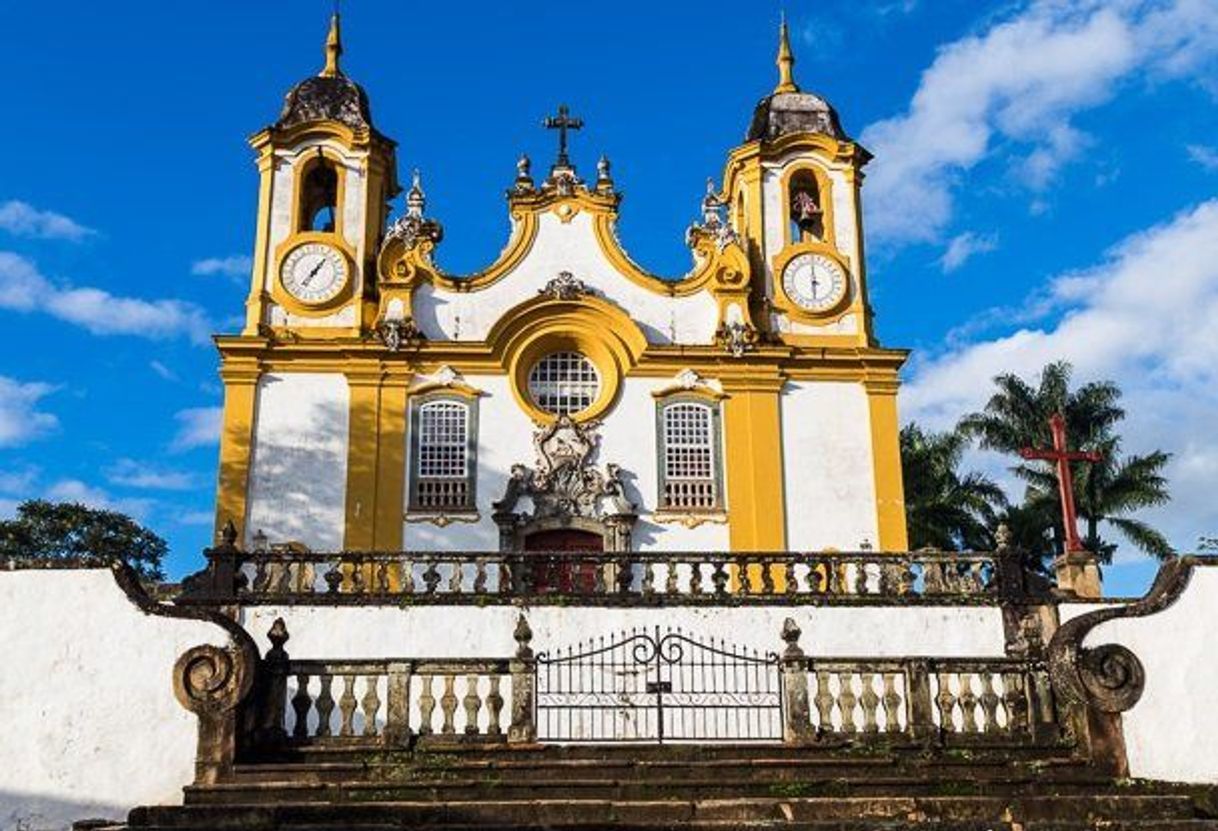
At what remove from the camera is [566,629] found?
49.1ft

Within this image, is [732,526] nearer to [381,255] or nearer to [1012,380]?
[381,255]

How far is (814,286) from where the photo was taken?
74.8 feet

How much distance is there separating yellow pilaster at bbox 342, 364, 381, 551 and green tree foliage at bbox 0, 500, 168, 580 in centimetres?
1411

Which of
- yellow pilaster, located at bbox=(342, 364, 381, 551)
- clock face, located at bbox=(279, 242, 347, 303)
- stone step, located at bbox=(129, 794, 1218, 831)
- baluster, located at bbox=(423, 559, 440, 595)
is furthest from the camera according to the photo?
clock face, located at bbox=(279, 242, 347, 303)

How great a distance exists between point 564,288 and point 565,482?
3.38m

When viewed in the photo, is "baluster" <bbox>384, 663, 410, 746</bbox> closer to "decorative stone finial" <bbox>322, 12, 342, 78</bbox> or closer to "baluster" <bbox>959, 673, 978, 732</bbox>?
"baluster" <bbox>959, 673, 978, 732</bbox>

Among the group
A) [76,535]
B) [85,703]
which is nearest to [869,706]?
[85,703]

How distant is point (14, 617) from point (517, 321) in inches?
439

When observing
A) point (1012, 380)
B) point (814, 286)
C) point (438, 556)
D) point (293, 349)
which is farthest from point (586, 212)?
point (1012, 380)

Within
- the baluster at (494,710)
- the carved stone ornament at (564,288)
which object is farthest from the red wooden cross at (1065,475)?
the baluster at (494,710)

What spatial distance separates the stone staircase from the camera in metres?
9.05

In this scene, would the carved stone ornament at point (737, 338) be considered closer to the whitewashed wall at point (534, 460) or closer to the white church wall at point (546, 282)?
the white church wall at point (546, 282)

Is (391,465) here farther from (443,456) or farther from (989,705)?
(989,705)

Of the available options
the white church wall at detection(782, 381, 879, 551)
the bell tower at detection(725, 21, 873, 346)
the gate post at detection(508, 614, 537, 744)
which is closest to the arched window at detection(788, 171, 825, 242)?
the bell tower at detection(725, 21, 873, 346)
